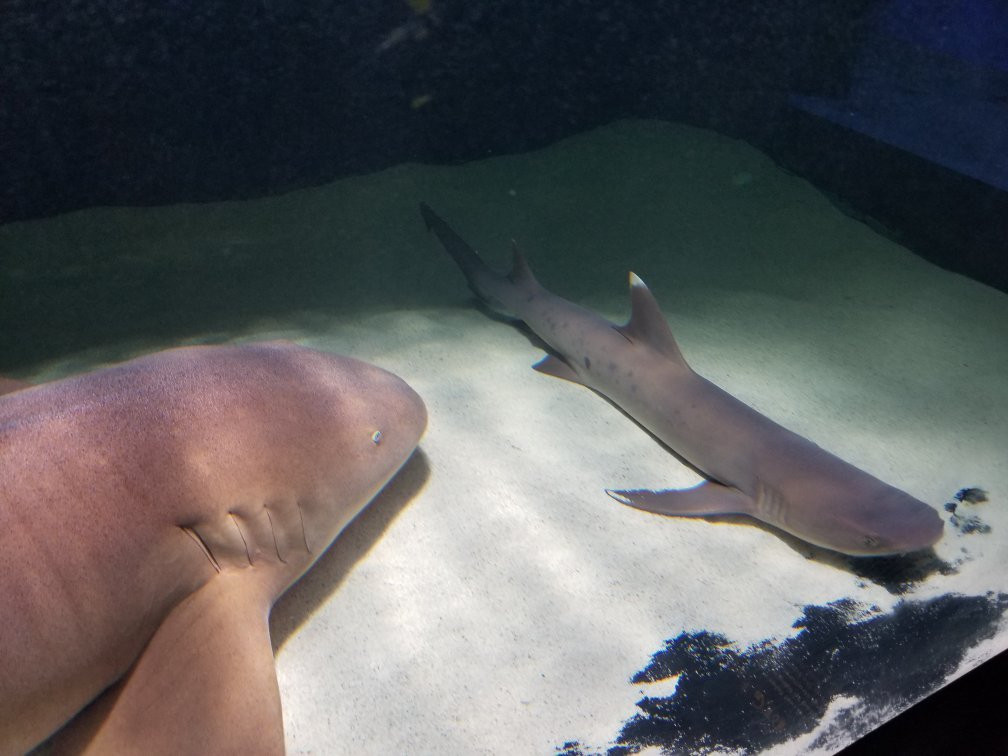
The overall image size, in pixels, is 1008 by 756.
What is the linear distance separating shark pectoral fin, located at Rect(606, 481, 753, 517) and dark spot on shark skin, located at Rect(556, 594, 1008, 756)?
56 cm

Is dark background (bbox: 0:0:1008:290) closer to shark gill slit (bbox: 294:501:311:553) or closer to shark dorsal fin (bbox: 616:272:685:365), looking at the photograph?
shark dorsal fin (bbox: 616:272:685:365)

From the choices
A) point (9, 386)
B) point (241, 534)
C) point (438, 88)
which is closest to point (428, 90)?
point (438, 88)

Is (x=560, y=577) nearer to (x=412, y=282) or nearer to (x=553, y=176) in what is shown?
(x=412, y=282)

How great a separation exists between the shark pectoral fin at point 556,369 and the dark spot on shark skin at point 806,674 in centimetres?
191

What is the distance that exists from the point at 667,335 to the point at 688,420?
0.54 metres

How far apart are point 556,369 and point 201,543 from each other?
7.97 feet

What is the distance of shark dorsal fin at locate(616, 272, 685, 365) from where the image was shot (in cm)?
336

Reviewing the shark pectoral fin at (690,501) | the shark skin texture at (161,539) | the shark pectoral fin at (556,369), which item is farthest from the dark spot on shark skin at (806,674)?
the shark pectoral fin at (556,369)

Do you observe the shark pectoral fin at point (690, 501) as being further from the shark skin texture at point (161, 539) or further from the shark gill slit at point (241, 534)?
the shark gill slit at point (241, 534)

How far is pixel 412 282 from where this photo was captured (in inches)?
209

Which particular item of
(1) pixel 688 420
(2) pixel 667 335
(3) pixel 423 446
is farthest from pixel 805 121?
(3) pixel 423 446

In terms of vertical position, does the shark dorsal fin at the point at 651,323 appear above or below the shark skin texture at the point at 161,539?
above

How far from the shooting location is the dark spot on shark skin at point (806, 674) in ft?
5.37

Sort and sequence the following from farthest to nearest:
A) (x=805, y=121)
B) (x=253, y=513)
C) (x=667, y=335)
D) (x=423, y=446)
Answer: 1. (x=805, y=121)
2. (x=667, y=335)
3. (x=423, y=446)
4. (x=253, y=513)
